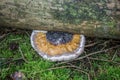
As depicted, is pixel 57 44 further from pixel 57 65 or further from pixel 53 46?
pixel 57 65

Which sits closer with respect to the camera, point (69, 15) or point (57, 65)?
point (69, 15)

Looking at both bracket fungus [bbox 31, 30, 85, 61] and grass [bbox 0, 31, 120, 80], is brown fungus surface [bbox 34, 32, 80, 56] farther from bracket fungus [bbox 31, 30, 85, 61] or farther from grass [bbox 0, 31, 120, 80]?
grass [bbox 0, 31, 120, 80]

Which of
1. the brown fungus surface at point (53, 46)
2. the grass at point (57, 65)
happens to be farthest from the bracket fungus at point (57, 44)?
the grass at point (57, 65)

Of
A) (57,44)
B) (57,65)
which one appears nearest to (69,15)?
(57,44)

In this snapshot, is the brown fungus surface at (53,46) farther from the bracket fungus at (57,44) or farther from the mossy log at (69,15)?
the mossy log at (69,15)

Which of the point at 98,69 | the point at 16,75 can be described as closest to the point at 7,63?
the point at 16,75

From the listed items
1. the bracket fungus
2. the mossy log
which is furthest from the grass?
the mossy log

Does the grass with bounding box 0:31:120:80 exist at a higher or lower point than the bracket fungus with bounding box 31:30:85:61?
lower
